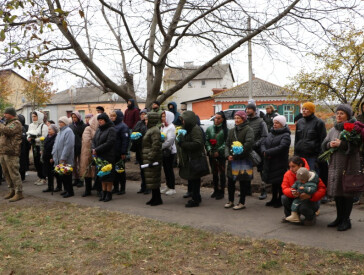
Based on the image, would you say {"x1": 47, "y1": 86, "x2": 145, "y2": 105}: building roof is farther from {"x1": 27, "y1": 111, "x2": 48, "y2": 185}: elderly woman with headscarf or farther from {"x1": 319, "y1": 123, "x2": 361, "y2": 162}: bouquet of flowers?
{"x1": 319, "y1": 123, "x2": 361, "y2": 162}: bouquet of flowers

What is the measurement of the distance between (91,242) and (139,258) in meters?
1.04

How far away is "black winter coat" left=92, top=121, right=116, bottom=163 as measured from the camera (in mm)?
7926

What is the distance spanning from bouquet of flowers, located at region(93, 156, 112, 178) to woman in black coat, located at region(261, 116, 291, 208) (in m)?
3.36

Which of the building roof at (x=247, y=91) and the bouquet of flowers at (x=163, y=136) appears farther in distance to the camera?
the building roof at (x=247, y=91)

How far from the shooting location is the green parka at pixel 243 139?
266 inches

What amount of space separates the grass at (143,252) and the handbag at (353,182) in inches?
47.5

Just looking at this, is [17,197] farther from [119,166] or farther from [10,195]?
[119,166]

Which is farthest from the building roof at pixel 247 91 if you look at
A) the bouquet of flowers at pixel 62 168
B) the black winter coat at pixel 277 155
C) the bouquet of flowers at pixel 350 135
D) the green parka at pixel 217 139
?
the bouquet of flowers at pixel 350 135

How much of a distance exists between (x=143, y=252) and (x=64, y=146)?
462 cm

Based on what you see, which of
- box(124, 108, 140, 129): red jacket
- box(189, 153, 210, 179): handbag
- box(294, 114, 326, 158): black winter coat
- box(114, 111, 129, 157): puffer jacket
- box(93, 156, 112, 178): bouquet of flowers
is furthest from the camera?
box(124, 108, 140, 129): red jacket

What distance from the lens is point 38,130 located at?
10.3 m

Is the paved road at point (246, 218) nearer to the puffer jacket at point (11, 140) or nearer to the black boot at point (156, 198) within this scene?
the black boot at point (156, 198)

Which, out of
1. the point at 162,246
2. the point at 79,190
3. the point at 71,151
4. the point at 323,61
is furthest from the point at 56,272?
the point at 323,61

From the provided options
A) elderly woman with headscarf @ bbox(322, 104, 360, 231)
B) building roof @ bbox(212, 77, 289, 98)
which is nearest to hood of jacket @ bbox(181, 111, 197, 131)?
elderly woman with headscarf @ bbox(322, 104, 360, 231)
